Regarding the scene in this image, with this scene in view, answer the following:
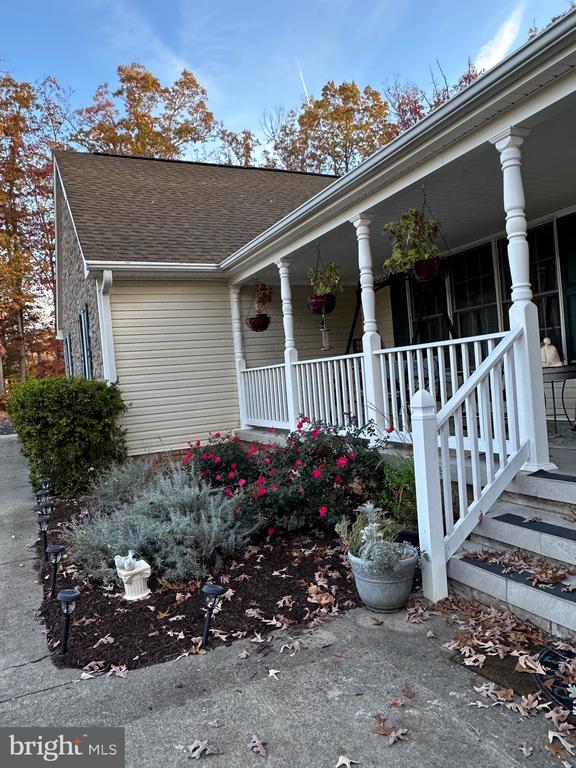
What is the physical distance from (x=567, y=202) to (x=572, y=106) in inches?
98.5

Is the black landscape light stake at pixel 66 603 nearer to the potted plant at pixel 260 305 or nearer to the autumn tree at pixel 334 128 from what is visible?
the potted plant at pixel 260 305

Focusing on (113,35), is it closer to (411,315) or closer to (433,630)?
(411,315)

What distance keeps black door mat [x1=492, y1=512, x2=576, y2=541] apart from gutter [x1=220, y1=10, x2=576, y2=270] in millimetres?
2649

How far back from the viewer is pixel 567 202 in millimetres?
5539

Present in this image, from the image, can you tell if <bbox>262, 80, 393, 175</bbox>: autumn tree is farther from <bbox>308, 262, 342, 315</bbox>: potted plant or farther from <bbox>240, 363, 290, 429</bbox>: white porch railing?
<bbox>308, 262, 342, 315</bbox>: potted plant

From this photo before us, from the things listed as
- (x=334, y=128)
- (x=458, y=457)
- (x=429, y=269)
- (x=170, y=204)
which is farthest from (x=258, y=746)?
(x=334, y=128)

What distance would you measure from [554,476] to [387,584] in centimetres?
125

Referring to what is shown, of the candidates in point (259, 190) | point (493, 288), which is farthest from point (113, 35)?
point (493, 288)

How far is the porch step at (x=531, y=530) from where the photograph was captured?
111 inches

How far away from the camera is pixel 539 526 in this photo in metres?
3.03

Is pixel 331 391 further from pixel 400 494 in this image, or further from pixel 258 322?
pixel 258 322

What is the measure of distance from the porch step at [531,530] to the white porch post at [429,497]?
37cm

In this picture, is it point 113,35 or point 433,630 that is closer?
point 433,630

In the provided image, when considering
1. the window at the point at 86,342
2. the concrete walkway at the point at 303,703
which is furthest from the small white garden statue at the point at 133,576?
the window at the point at 86,342
